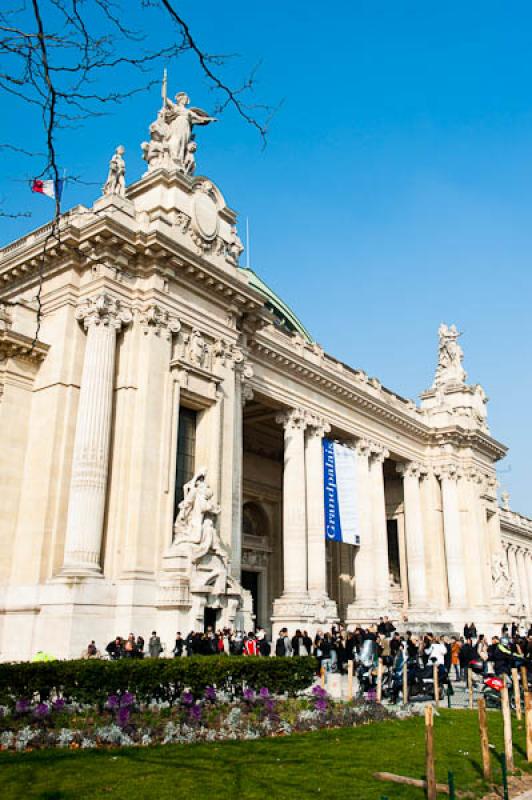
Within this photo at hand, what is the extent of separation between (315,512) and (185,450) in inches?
438

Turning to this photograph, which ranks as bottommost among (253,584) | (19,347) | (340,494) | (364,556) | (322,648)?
(322,648)

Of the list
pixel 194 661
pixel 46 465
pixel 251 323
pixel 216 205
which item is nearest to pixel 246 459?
pixel 251 323

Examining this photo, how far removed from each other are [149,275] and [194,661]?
1388 cm

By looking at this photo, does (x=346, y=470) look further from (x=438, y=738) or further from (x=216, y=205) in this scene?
(x=438, y=738)

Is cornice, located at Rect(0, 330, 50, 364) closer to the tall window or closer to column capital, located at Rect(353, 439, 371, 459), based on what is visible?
the tall window

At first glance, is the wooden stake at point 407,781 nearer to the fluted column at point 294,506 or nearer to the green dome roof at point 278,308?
the fluted column at point 294,506

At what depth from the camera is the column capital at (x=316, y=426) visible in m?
35.6

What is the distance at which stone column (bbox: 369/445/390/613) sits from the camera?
38.3 meters

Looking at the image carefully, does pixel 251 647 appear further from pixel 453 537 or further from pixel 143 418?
pixel 453 537

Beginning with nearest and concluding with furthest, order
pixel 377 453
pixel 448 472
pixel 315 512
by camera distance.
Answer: pixel 315 512 → pixel 377 453 → pixel 448 472

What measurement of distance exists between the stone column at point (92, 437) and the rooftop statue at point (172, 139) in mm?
7155

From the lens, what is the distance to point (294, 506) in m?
33.2

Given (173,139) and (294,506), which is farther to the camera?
(294,506)

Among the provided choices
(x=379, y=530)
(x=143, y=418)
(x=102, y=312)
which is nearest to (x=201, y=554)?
(x=143, y=418)
